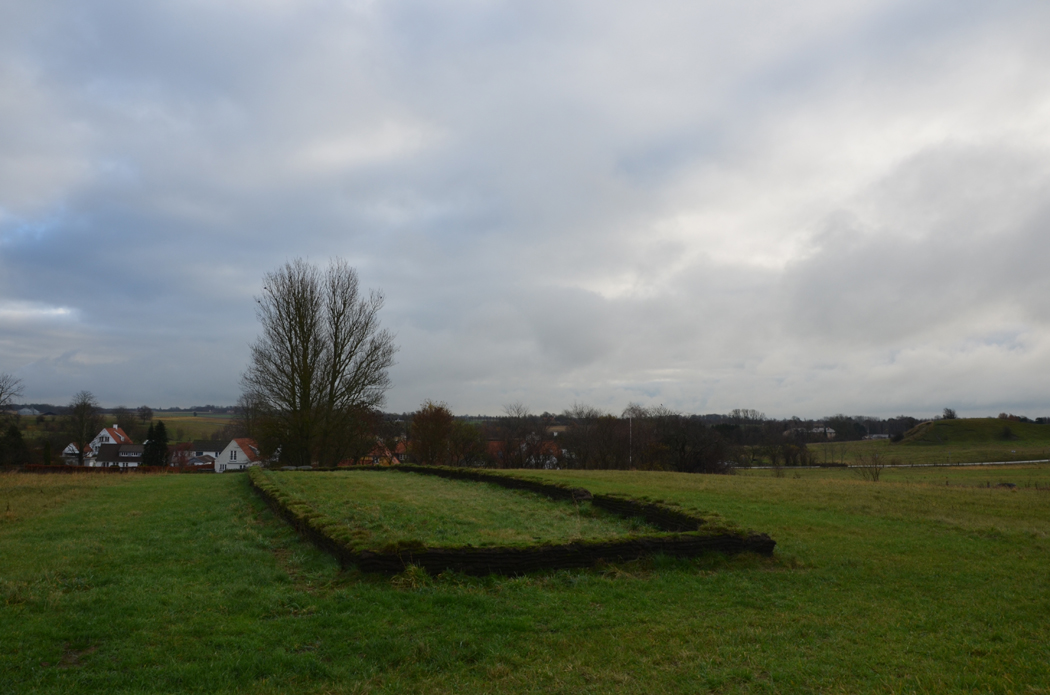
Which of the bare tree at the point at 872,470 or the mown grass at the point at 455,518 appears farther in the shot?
the bare tree at the point at 872,470

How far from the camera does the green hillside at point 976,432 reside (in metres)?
84.1

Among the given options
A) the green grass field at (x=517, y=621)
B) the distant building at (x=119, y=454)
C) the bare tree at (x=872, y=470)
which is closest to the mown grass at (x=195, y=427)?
the distant building at (x=119, y=454)

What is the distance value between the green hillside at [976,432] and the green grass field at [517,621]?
93.3m

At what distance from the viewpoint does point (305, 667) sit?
4.32 meters

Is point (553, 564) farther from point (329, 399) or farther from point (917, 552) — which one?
point (329, 399)

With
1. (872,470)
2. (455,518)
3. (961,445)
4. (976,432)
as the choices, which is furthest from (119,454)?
(976,432)

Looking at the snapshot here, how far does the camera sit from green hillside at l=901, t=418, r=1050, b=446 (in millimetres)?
84062

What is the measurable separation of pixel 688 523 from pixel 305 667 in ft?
25.0

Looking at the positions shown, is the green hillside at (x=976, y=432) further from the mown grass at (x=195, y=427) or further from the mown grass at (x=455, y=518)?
the mown grass at (x=195, y=427)

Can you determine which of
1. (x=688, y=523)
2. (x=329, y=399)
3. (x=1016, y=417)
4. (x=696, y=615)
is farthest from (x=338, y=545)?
(x=1016, y=417)

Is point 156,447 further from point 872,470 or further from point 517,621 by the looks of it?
point 517,621

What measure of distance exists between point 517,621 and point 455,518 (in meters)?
6.01

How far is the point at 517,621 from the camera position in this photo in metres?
5.48


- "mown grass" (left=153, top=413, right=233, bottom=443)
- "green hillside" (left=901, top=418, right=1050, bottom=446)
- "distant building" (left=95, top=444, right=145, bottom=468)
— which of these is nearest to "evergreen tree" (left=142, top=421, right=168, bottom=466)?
"distant building" (left=95, top=444, right=145, bottom=468)
